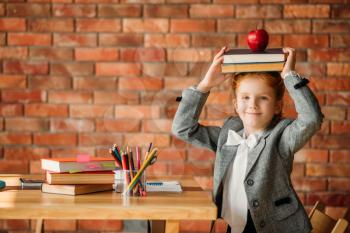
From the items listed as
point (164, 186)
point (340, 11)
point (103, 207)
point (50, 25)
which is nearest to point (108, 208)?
point (103, 207)

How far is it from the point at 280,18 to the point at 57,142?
4.21 ft

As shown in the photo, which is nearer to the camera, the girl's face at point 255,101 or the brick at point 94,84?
the girl's face at point 255,101

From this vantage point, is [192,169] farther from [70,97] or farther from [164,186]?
[164,186]

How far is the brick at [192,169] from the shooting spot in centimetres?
273

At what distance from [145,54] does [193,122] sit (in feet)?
2.90

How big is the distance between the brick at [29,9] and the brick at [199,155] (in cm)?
100

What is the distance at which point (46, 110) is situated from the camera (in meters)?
2.72

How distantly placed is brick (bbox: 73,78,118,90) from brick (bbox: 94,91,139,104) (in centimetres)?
3

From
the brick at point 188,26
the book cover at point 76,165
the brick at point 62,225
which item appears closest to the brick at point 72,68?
the brick at point 188,26

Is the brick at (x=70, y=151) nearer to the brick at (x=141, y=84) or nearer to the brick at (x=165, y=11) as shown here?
the brick at (x=141, y=84)

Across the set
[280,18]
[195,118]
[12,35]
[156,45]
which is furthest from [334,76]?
[12,35]

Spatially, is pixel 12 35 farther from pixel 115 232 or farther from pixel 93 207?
pixel 93 207

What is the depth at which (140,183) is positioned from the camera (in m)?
1.55

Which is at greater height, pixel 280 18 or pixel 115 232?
pixel 280 18
